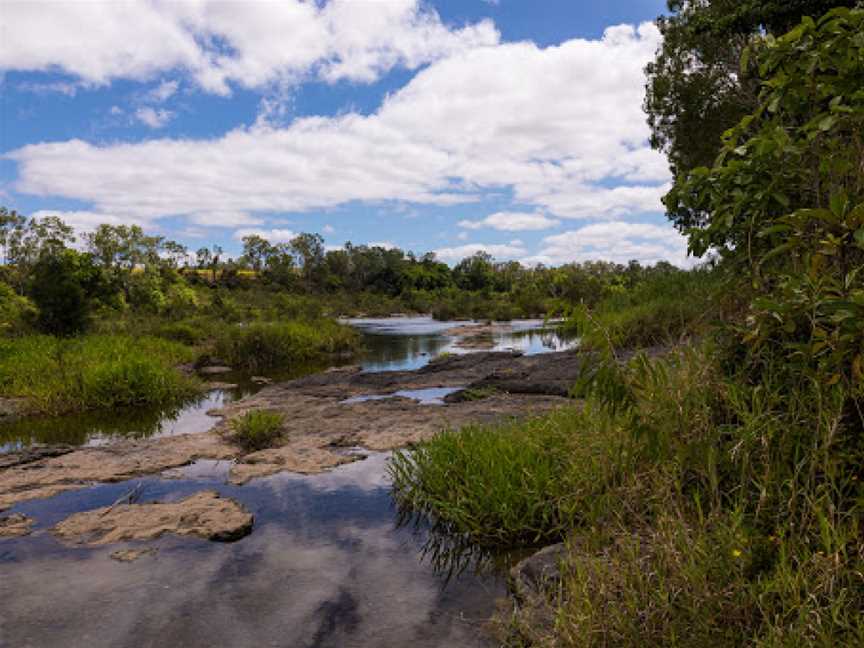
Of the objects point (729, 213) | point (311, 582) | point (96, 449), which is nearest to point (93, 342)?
point (96, 449)

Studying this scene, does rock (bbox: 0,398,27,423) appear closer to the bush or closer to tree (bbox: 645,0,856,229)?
the bush

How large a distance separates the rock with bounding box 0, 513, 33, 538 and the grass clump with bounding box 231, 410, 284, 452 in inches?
106

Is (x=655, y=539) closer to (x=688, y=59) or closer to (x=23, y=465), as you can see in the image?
(x=23, y=465)

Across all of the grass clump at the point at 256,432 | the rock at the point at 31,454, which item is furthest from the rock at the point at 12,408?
the grass clump at the point at 256,432

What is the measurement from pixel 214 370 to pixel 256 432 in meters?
9.98

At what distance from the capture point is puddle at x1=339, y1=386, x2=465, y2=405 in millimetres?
10977

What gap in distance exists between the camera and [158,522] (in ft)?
17.2

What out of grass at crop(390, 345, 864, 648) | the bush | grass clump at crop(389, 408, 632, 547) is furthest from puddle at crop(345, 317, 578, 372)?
grass at crop(390, 345, 864, 648)

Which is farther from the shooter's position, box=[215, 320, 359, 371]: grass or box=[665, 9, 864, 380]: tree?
box=[215, 320, 359, 371]: grass

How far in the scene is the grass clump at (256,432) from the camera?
7.93m

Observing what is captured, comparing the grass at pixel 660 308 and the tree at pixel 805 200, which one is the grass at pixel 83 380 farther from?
the tree at pixel 805 200

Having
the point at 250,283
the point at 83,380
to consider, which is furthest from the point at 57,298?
the point at 250,283

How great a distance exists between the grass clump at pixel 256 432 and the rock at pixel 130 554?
3.05 m

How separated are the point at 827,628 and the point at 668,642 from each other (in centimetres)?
65
